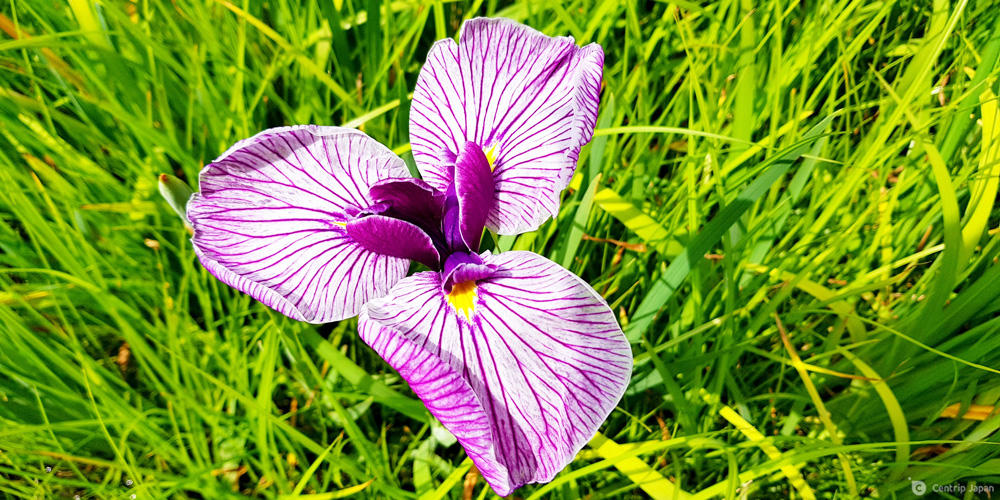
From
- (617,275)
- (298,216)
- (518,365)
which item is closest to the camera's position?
(518,365)

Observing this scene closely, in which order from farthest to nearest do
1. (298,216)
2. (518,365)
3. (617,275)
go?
(617,275) < (298,216) < (518,365)

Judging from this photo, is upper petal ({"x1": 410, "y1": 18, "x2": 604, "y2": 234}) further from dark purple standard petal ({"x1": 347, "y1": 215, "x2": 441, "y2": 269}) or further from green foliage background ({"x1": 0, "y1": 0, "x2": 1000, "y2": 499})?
green foliage background ({"x1": 0, "y1": 0, "x2": 1000, "y2": 499})

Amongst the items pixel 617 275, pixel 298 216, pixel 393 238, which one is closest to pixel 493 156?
pixel 393 238

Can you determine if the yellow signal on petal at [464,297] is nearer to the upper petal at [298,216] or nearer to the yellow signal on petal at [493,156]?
the upper petal at [298,216]

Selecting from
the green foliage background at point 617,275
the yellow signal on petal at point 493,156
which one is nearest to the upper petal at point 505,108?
the yellow signal on petal at point 493,156

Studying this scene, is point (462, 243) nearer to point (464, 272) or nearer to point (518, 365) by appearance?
point (464, 272)
